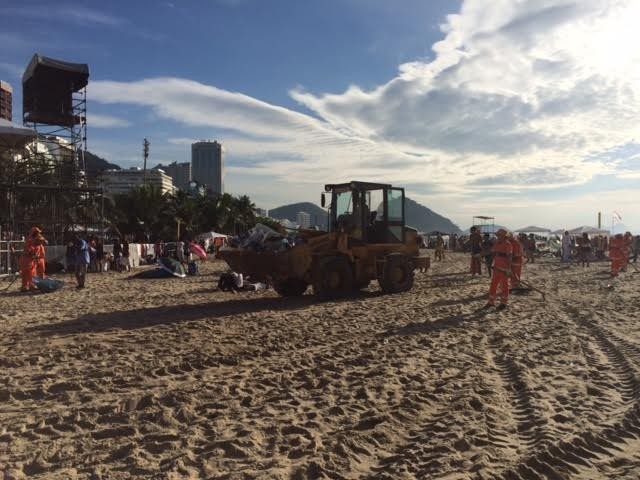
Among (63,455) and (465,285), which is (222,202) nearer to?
(465,285)

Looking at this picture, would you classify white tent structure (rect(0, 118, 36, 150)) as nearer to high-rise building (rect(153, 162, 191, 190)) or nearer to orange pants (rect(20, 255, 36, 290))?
orange pants (rect(20, 255, 36, 290))

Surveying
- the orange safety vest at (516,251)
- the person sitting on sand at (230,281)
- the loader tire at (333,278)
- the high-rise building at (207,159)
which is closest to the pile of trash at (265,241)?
the loader tire at (333,278)

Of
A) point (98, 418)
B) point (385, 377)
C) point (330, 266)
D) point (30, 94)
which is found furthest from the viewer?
point (30, 94)

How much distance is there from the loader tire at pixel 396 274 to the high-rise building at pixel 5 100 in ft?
218

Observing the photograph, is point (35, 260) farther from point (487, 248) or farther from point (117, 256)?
point (487, 248)

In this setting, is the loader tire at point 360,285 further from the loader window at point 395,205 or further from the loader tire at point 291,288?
the loader window at point 395,205

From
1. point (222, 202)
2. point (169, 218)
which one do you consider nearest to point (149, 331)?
point (169, 218)

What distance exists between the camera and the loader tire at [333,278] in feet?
38.6

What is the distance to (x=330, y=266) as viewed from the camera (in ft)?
39.2

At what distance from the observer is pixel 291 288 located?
13.0 m

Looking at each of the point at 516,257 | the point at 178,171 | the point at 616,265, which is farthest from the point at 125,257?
the point at 178,171

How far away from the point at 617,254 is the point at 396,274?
9100mm

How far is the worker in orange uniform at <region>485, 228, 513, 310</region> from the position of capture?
1054 cm

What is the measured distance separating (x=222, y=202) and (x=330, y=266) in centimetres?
3974
